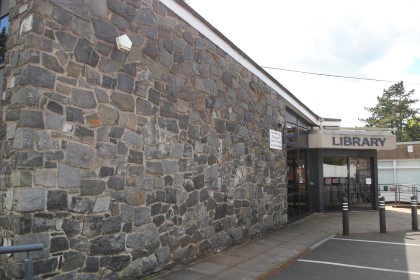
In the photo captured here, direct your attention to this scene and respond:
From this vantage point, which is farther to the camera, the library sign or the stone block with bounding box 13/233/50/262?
the library sign

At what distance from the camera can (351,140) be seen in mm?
15914

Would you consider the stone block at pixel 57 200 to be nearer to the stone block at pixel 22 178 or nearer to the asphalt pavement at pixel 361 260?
the stone block at pixel 22 178

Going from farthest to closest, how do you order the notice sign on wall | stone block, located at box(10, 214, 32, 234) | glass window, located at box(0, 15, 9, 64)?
the notice sign on wall
glass window, located at box(0, 15, 9, 64)
stone block, located at box(10, 214, 32, 234)

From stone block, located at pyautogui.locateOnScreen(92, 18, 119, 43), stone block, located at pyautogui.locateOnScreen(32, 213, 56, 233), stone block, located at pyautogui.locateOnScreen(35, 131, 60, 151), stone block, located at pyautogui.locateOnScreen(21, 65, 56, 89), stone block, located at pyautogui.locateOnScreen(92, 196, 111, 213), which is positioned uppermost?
stone block, located at pyautogui.locateOnScreen(92, 18, 119, 43)

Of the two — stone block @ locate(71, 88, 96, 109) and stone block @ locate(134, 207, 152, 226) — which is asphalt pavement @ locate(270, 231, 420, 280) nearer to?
stone block @ locate(134, 207, 152, 226)

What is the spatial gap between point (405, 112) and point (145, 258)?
59.1 metres

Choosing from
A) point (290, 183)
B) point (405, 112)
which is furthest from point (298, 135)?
point (405, 112)

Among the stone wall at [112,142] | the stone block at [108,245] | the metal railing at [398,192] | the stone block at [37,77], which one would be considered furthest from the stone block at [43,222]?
the metal railing at [398,192]

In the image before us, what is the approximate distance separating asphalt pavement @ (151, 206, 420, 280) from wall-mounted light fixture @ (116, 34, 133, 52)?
11.7 ft

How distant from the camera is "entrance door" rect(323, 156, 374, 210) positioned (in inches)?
631

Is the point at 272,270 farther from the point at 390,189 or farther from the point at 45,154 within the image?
the point at 390,189

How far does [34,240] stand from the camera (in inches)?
168

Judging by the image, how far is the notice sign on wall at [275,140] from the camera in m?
10.9

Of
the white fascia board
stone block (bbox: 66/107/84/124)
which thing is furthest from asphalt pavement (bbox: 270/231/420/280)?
the white fascia board
